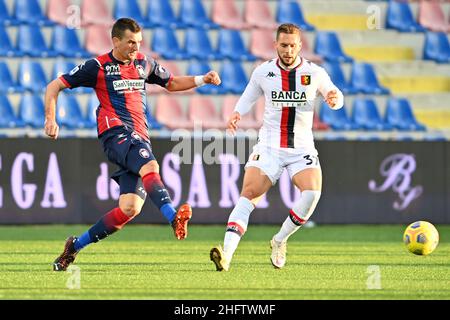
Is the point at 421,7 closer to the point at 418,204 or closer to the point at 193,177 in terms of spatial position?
the point at 418,204

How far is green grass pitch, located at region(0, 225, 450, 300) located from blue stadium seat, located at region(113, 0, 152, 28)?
500 cm

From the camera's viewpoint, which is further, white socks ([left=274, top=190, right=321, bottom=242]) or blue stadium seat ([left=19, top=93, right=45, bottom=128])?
blue stadium seat ([left=19, top=93, right=45, bottom=128])

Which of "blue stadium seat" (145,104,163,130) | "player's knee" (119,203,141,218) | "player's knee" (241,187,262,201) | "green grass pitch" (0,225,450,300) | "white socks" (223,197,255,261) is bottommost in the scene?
"green grass pitch" (0,225,450,300)

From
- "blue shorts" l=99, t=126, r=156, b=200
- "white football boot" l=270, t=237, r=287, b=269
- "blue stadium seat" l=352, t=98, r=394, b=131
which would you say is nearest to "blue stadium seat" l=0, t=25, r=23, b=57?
"blue stadium seat" l=352, t=98, r=394, b=131

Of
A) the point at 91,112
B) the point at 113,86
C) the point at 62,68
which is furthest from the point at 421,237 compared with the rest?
the point at 62,68

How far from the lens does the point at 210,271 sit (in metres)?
8.91

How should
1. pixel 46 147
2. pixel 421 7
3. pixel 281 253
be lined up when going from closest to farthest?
1. pixel 281 253
2. pixel 46 147
3. pixel 421 7

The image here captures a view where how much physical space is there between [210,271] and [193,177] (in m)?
5.92

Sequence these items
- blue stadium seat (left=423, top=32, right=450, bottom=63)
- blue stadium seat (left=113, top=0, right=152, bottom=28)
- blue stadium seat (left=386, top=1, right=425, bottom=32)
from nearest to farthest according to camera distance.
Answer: blue stadium seat (left=113, top=0, right=152, bottom=28), blue stadium seat (left=423, top=32, right=450, bottom=63), blue stadium seat (left=386, top=1, right=425, bottom=32)

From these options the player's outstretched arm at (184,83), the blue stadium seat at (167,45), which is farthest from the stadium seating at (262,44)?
the player's outstretched arm at (184,83)

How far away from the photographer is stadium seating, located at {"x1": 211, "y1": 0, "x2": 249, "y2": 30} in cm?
1830

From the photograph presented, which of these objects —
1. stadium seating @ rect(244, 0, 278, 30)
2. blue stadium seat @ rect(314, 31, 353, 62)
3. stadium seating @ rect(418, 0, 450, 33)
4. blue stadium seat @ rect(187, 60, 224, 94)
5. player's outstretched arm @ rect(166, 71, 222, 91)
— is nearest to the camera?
player's outstretched arm @ rect(166, 71, 222, 91)

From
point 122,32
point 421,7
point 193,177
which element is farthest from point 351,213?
point 122,32

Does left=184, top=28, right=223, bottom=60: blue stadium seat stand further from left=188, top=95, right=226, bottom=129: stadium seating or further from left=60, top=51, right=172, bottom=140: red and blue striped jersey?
left=60, top=51, right=172, bottom=140: red and blue striped jersey
